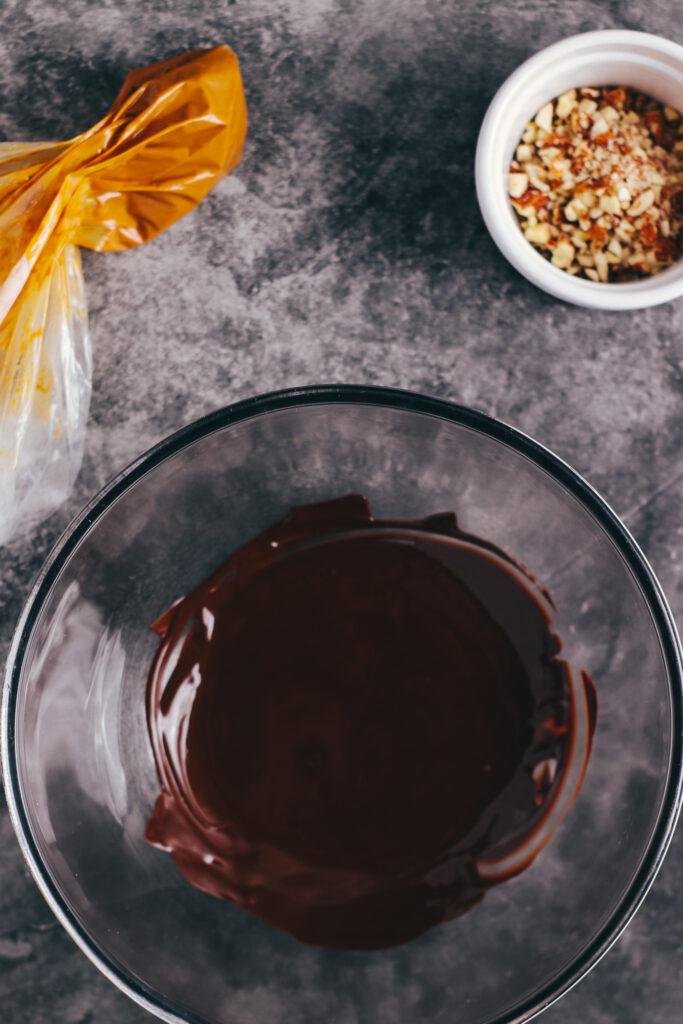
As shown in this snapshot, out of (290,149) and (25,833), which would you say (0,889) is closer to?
(25,833)

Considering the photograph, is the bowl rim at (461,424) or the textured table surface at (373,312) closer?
the bowl rim at (461,424)

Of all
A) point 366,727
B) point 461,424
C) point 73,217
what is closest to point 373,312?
point 461,424

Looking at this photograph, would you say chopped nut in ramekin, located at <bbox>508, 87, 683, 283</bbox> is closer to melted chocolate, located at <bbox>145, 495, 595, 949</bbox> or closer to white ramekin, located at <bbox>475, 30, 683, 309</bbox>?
white ramekin, located at <bbox>475, 30, 683, 309</bbox>

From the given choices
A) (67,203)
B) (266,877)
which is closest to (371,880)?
(266,877)

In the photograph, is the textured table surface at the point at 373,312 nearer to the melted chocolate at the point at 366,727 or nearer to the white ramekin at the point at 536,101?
the white ramekin at the point at 536,101

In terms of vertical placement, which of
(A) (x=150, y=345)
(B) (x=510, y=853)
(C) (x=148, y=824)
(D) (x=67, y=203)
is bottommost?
(B) (x=510, y=853)

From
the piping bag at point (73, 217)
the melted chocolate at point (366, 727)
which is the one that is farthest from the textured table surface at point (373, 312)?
the melted chocolate at point (366, 727)
